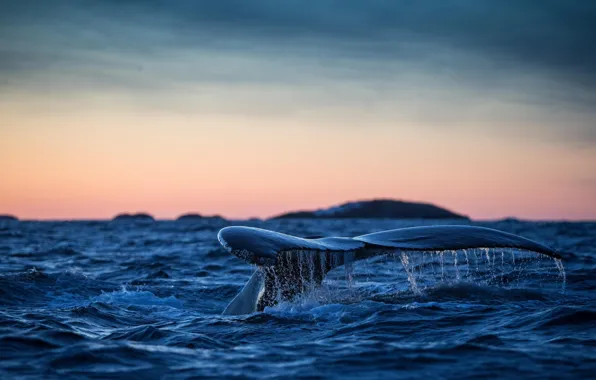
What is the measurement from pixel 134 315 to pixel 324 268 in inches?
109

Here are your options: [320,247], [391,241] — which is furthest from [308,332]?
[391,241]

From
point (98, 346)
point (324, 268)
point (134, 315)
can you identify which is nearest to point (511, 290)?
point (324, 268)

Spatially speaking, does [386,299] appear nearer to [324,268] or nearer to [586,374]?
[324,268]

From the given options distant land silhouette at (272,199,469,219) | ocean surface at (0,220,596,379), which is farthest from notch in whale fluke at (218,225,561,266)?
distant land silhouette at (272,199,469,219)

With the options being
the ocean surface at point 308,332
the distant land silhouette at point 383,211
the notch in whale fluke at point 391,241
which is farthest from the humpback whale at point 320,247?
the distant land silhouette at point 383,211

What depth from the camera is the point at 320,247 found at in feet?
19.1

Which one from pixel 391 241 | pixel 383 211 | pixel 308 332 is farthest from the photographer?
pixel 383 211

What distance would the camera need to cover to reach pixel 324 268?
6535 mm

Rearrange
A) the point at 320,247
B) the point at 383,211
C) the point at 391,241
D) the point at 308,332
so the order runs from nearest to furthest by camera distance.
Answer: the point at 320,247 → the point at 391,241 → the point at 308,332 → the point at 383,211

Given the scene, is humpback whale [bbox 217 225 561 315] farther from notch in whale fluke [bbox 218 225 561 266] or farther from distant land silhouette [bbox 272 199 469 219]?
distant land silhouette [bbox 272 199 469 219]

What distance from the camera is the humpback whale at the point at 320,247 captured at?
209 inches

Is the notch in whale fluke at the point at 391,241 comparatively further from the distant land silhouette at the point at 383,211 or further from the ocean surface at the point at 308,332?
the distant land silhouette at the point at 383,211

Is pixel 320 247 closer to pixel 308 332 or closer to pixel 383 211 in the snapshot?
pixel 308 332

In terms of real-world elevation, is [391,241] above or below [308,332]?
above
